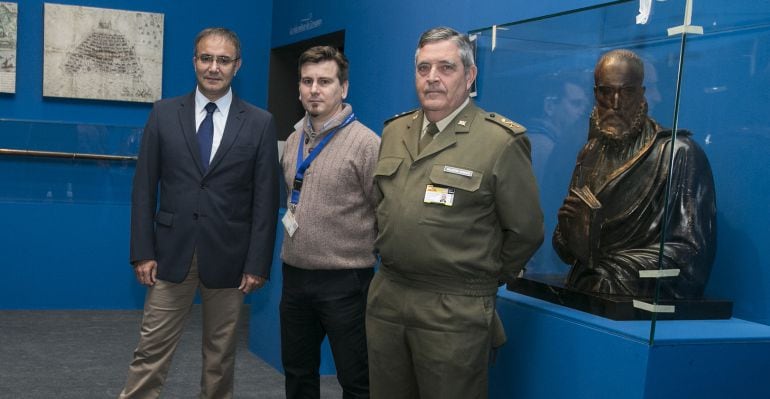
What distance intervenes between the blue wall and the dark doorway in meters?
0.74

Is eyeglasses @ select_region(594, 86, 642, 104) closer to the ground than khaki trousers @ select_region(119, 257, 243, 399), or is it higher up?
higher up

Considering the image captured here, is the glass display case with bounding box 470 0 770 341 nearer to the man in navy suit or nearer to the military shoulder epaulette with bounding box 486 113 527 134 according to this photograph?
the military shoulder epaulette with bounding box 486 113 527 134

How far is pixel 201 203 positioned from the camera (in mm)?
2902

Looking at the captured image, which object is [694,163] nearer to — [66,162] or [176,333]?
[176,333]

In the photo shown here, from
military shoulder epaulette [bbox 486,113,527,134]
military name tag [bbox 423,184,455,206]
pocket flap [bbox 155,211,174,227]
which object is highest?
military shoulder epaulette [bbox 486,113,527,134]

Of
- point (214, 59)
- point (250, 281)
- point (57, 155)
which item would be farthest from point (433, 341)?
point (57, 155)

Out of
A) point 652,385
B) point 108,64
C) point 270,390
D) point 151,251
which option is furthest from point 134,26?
point 652,385

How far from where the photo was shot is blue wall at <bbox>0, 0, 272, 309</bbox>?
19.2ft

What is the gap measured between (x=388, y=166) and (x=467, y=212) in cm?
30

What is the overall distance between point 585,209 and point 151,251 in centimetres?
146

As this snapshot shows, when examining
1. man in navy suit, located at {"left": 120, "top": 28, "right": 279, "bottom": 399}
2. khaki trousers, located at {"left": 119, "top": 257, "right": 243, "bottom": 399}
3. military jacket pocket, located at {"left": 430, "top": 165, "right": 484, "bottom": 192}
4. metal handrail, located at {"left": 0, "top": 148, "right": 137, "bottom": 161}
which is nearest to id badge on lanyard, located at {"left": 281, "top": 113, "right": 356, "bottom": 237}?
man in navy suit, located at {"left": 120, "top": 28, "right": 279, "bottom": 399}

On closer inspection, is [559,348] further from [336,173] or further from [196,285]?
[196,285]

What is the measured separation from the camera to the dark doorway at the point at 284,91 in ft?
21.4

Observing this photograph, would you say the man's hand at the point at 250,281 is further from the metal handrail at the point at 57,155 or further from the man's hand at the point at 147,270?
the metal handrail at the point at 57,155
